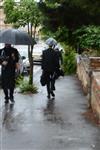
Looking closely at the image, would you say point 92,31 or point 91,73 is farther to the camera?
point 92,31

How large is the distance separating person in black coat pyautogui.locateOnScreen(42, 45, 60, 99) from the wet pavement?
0.40 meters

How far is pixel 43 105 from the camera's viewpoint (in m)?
14.3

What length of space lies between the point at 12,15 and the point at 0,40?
2.61m

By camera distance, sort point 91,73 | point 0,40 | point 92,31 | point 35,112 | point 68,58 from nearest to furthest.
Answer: point 35,112, point 91,73, point 0,40, point 92,31, point 68,58

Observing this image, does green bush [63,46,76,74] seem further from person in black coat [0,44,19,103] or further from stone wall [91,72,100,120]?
stone wall [91,72,100,120]

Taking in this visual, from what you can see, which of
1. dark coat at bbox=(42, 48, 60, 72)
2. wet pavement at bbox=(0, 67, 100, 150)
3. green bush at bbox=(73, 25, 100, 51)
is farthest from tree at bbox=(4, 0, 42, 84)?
green bush at bbox=(73, 25, 100, 51)

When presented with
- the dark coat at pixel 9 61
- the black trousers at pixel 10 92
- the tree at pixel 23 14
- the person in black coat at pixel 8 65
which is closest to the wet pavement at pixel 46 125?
the black trousers at pixel 10 92

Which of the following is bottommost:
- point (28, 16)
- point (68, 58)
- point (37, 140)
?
point (68, 58)

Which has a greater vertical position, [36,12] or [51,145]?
[36,12]

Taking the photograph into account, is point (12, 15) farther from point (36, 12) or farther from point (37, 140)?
point (37, 140)

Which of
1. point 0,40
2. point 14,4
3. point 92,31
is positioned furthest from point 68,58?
point 0,40

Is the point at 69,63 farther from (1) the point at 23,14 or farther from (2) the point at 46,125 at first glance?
(2) the point at 46,125

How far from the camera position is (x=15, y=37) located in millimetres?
15703

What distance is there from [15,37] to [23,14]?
87.1 inches
